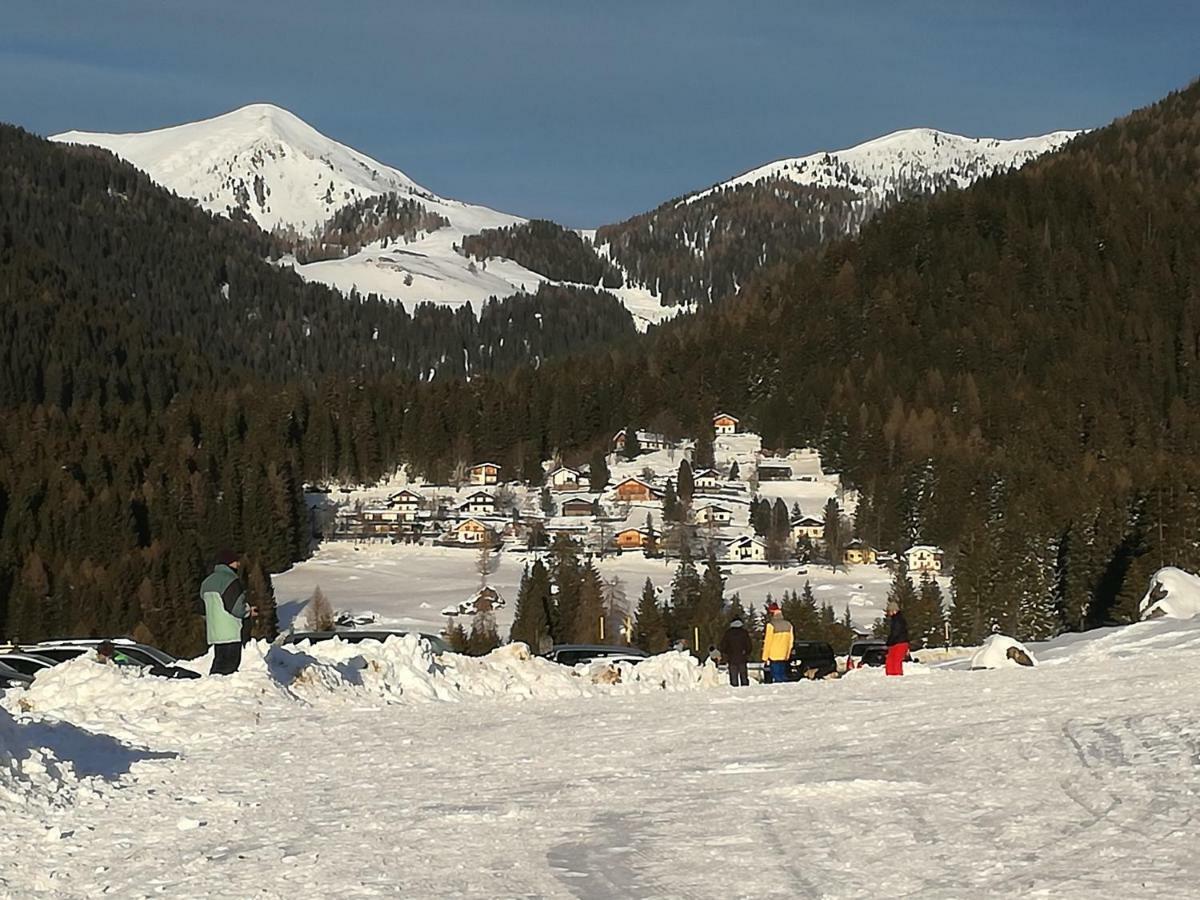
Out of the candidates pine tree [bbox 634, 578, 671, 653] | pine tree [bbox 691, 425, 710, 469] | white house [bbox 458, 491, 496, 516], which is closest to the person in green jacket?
pine tree [bbox 634, 578, 671, 653]

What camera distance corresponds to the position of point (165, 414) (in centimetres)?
19500

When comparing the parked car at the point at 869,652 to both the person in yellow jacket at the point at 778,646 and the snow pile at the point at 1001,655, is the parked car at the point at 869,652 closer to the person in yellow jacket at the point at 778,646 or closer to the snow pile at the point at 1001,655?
the snow pile at the point at 1001,655

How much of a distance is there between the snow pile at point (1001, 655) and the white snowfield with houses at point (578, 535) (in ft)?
261

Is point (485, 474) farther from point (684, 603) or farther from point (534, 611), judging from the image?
point (684, 603)

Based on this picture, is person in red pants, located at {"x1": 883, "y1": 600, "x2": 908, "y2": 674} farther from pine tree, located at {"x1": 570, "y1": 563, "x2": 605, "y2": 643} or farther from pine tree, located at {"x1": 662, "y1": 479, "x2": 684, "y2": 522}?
pine tree, located at {"x1": 662, "y1": 479, "x2": 684, "y2": 522}

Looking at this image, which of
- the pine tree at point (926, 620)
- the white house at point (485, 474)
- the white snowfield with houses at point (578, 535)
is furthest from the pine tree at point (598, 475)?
the pine tree at point (926, 620)

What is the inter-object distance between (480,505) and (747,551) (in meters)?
38.4

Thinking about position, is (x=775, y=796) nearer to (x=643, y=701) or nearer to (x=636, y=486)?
(x=643, y=701)

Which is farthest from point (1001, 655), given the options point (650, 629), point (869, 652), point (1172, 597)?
point (650, 629)

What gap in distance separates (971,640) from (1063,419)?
101 m

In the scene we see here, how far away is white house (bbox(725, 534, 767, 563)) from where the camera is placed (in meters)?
146

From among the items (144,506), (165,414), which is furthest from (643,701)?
(165,414)

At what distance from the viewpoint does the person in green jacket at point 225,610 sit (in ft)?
68.3

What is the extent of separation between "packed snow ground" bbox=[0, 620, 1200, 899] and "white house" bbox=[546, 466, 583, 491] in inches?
6363
